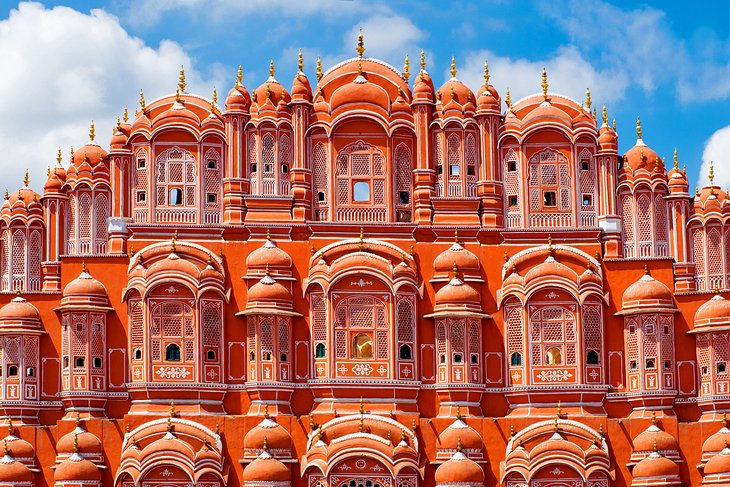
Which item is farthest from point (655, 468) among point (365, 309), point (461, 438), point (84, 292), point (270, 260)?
point (84, 292)

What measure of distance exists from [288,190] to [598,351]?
9702 mm

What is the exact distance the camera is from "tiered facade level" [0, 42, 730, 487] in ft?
147

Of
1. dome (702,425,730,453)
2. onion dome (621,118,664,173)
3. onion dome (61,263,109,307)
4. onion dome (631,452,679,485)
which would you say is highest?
onion dome (621,118,664,173)

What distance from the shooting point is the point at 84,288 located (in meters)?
45.4

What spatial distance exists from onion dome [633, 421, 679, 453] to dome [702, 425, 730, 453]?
881mm

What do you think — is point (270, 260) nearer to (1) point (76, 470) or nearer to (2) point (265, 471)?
(2) point (265, 471)

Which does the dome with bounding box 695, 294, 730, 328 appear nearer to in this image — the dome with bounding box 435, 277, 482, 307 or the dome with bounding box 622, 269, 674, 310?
the dome with bounding box 622, 269, 674, 310

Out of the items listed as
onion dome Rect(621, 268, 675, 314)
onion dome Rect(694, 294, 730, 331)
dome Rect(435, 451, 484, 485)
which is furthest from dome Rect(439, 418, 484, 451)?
onion dome Rect(694, 294, 730, 331)

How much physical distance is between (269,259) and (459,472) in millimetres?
7753

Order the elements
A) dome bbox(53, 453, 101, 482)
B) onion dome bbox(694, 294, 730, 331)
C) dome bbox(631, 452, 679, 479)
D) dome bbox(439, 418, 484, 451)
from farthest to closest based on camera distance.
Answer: onion dome bbox(694, 294, 730, 331)
dome bbox(439, 418, 484, 451)
dome bbox(631, 452, 679, 479)
dome bbox(53, 453, 101, 482)

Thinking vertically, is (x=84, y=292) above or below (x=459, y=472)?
above

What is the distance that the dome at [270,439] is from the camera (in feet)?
146

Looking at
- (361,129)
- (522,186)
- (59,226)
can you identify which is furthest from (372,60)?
(59,226)

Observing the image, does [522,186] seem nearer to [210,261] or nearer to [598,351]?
[598,351]
